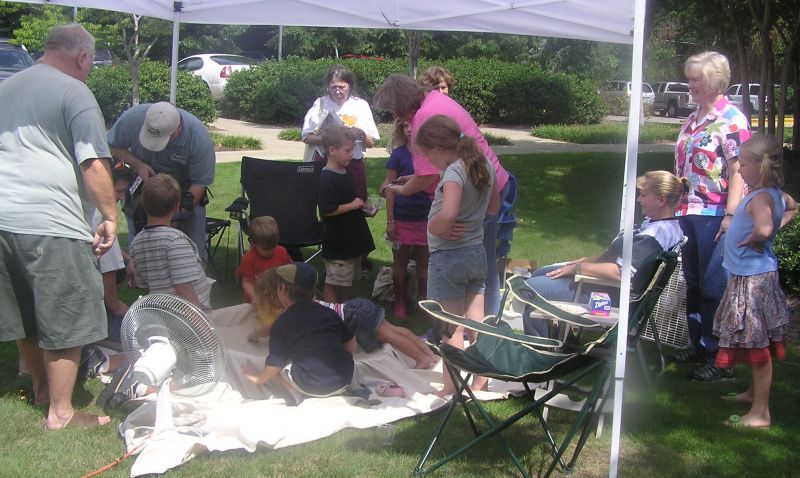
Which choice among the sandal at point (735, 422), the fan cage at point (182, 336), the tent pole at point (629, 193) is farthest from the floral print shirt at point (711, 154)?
the fan cage at point (182, 336)

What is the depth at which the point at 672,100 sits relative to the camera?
1430 inches

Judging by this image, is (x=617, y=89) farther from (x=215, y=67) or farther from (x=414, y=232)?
(x=414, y=232)

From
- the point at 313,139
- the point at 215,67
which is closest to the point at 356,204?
the point at 313,139

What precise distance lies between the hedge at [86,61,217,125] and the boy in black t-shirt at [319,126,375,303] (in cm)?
1187

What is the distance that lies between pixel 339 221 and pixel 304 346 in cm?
180

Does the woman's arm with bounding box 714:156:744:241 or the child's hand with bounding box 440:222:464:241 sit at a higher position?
the woman's arm with bounding box 714:156:744:241

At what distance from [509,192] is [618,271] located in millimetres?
1194

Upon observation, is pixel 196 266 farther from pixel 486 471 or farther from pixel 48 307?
pixel 486 471

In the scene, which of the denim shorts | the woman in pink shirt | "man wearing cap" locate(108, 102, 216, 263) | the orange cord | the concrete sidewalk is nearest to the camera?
the orange cord

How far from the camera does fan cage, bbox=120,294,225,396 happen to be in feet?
12.6

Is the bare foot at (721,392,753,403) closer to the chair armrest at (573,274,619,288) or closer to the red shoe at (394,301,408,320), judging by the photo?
the chair armrest at (573,274,619,288)

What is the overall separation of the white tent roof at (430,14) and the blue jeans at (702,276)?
188cm

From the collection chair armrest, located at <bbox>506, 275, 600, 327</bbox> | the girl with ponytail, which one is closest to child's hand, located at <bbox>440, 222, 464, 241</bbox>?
the girl with ponytail

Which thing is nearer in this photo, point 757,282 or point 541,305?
point 541,305
